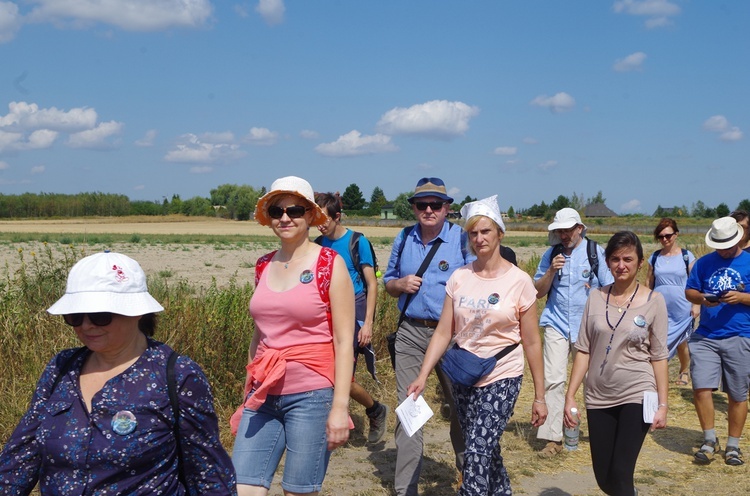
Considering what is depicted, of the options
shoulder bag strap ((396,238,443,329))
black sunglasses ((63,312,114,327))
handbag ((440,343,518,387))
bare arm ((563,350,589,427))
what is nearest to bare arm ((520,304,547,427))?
handbag ((440,343,518,387))

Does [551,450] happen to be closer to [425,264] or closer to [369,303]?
[369,303]

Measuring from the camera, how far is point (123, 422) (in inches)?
86.2

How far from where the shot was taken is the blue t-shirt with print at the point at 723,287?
613cm

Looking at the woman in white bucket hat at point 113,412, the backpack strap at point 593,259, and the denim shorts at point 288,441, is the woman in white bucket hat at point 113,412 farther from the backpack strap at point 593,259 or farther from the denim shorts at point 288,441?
the backpack strap at point 593,259

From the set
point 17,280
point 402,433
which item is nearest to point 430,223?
point 402,433

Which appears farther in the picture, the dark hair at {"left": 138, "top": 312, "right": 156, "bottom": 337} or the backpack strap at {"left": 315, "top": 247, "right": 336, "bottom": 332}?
the backpack strap at {"left": 315, "top": 247, "right": 336, "bottom": 332}

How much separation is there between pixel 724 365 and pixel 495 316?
3106 mm

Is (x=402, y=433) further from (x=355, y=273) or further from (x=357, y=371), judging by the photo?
(x=357, y=371)

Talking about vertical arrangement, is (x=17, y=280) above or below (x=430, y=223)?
below

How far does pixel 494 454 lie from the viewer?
14.0 feet

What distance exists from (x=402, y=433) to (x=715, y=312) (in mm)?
3103

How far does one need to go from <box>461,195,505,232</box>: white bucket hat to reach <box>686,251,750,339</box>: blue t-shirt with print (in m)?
2.76

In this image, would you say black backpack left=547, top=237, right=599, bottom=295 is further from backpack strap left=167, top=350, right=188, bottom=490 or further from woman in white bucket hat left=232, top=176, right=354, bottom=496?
backpack strap left=167, top=350, right=188, bottom=490

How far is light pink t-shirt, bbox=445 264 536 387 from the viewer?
13.7 feet
